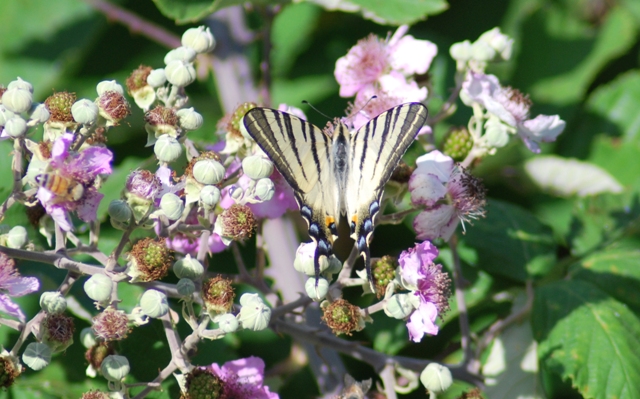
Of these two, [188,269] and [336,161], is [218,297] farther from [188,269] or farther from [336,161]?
[336,161]

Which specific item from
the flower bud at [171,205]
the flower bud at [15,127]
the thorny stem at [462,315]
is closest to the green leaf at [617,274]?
the thorny stem at [462,315]

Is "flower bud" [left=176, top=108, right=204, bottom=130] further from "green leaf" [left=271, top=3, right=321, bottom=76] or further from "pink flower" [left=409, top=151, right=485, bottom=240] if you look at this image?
"green leaf" [left=271, top=3, right=321, bottom=76]

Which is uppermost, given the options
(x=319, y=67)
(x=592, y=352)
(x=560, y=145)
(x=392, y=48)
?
(x=392, y=48)

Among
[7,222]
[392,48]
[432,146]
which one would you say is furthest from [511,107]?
[7,222]

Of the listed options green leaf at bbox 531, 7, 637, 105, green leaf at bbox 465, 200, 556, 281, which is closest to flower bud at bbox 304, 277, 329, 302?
green leaf at bbox 465, 200, 556, 281

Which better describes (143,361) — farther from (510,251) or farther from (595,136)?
(595,136)
